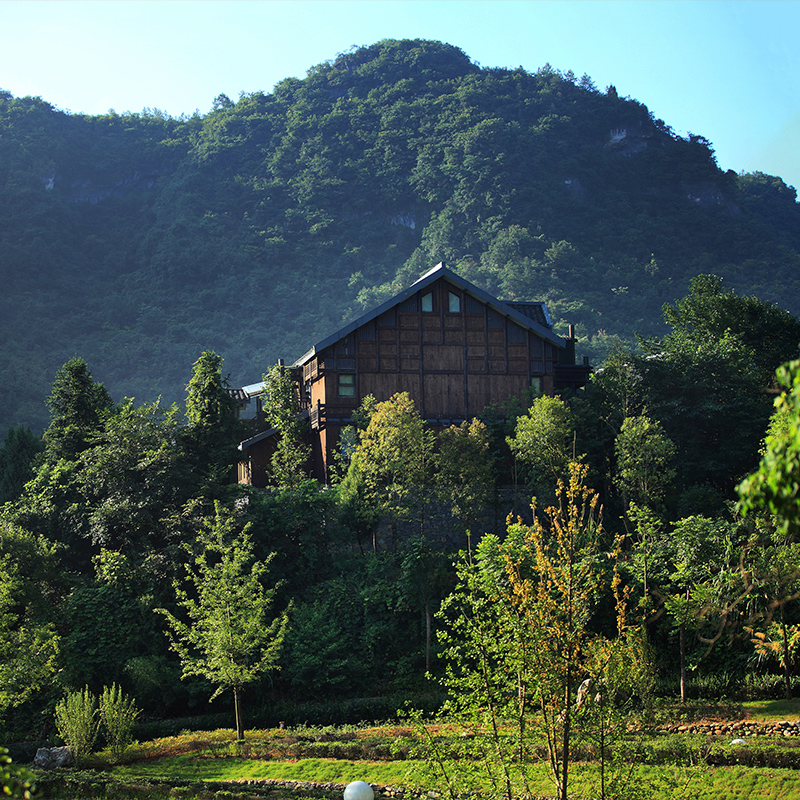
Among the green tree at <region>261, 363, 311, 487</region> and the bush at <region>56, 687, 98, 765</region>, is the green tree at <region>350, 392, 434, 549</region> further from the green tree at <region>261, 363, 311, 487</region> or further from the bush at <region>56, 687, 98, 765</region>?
the bush at <region>56, 687, 98, 765</region>

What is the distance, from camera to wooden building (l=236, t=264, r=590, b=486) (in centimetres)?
3744

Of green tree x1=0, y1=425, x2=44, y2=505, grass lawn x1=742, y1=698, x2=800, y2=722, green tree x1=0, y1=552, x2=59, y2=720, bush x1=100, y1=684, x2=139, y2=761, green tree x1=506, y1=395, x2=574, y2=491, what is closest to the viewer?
grass lawn x1=742, y1=698, x2=800, y2=722

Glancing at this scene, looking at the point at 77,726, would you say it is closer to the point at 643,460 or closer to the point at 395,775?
the point at 395,775

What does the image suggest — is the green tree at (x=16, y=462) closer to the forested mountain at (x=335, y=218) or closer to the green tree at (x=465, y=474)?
the green tree at (x=465, y=474)

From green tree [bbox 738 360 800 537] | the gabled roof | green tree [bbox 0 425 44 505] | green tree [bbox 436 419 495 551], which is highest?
the gabled roof

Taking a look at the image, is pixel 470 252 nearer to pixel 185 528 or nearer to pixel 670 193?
pixel 670 193

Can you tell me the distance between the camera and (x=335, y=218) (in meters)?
116

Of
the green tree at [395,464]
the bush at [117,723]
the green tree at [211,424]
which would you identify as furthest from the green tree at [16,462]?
the bush at [117,723]

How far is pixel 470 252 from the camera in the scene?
4139 inches

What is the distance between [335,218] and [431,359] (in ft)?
266

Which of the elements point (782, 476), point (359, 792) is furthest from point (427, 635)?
point (782, 476)

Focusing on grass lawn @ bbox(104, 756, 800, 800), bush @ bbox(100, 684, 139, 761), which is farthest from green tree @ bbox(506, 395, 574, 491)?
bush @ bbox(100, 684, 139, 761)

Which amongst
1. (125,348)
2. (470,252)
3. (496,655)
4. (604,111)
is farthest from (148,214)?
(496,655)

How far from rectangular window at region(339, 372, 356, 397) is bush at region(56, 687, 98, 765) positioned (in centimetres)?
1729
